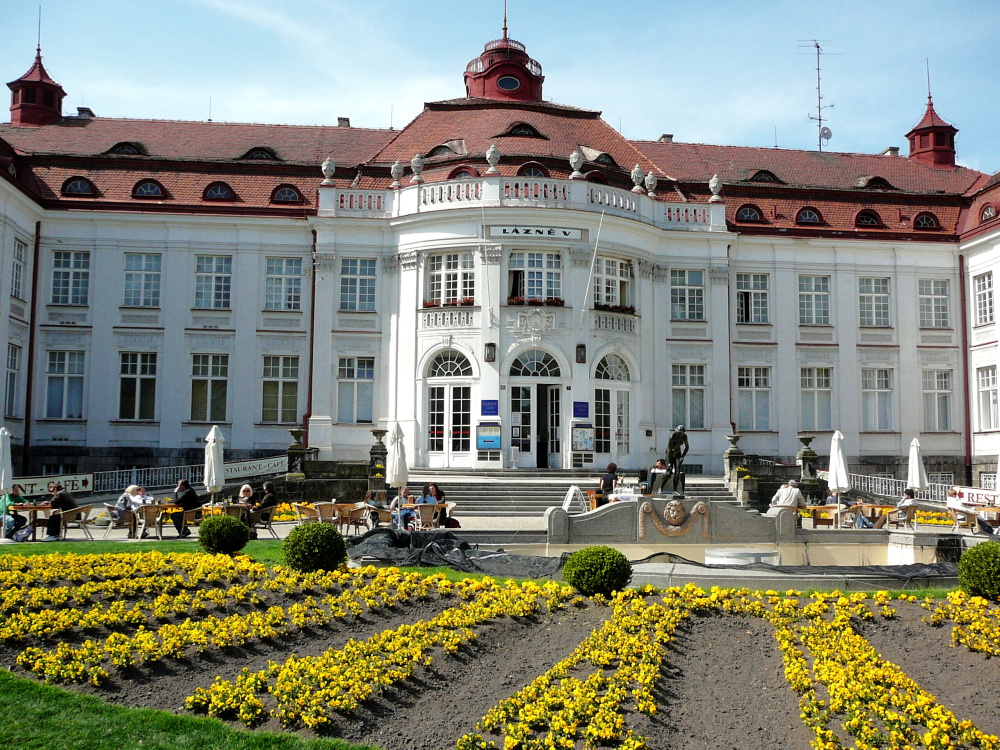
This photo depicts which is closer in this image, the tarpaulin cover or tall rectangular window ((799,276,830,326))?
the tarpaulin cover

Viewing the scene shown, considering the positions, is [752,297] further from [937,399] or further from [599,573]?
[599,573]

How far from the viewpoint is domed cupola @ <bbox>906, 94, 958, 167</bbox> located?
3825 cm

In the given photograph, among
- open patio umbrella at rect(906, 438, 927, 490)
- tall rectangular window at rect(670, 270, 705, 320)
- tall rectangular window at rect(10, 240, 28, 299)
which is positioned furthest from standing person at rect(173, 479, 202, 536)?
tall rectangular window at rect(670, 270, 705, 320)

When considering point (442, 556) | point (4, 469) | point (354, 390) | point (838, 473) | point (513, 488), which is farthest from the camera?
point (354, 390)

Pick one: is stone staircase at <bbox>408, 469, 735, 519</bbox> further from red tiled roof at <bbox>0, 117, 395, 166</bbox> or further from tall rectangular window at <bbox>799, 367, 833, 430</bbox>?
red tiled roof at <bbox>0, 117, 395, 166</bbox>

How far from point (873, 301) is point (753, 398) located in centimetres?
573

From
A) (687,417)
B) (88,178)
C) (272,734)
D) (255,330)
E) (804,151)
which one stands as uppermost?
(804,151)

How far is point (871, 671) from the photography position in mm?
8969

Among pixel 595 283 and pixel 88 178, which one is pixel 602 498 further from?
pixel 88 178

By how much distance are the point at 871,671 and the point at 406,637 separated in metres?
4.60

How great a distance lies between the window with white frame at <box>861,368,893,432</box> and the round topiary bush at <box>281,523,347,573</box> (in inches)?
→ 999

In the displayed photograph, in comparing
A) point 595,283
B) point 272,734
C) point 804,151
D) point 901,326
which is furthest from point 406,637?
→ point 804,151

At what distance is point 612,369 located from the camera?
99.7ft

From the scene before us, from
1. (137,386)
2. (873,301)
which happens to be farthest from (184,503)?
(873,301)
